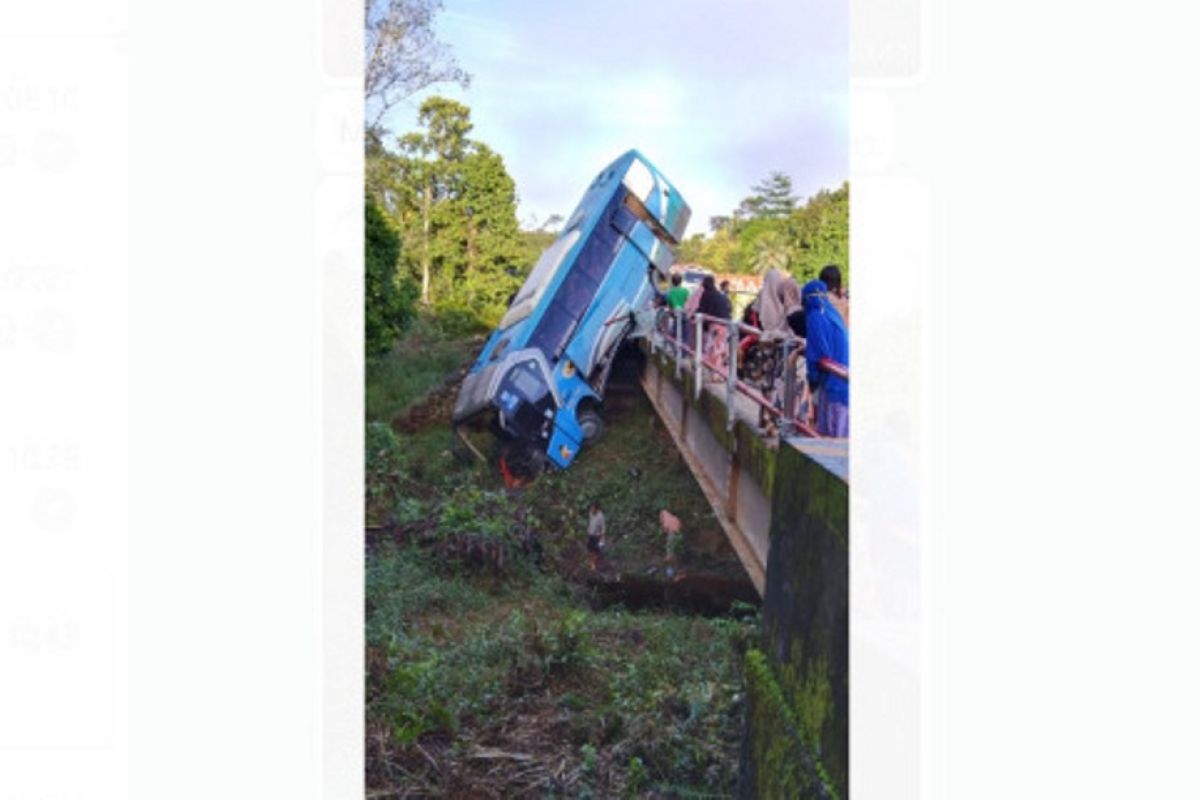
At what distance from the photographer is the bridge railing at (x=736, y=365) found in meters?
3.22

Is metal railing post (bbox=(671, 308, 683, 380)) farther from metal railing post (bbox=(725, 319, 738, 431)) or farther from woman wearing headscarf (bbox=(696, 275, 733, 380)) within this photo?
metal railing post (bbox=(725, 319, 738, 431))

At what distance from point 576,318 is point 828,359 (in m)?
3.90

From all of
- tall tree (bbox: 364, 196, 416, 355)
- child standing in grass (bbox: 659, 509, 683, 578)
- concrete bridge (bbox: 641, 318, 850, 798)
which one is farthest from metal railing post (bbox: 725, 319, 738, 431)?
tall tree (bbox: 364, 196, 416, 355)

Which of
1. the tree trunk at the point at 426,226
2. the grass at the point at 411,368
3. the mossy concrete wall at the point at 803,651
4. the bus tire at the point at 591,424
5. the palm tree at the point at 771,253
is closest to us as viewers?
the mossy concrete wall at the point at 803,651

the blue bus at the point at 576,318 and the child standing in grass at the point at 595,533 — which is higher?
the blue bus at the point at 576,318

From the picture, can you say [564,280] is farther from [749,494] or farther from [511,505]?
[749,494]

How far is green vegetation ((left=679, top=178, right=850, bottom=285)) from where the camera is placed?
8.64 ft

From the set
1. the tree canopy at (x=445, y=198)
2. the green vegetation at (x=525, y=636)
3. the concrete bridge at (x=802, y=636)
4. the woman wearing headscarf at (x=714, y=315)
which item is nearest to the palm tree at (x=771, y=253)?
the concrete bridge at (x=802, y=636)

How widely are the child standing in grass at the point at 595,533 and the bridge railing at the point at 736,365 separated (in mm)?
807

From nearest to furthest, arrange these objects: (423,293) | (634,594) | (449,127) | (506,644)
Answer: (449,127) < (423,293) < (506,644) < (634,594)

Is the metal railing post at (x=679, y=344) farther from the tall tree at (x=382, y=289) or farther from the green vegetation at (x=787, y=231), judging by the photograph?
the tall tree at (x=382, y=289)

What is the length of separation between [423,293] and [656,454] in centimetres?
205
